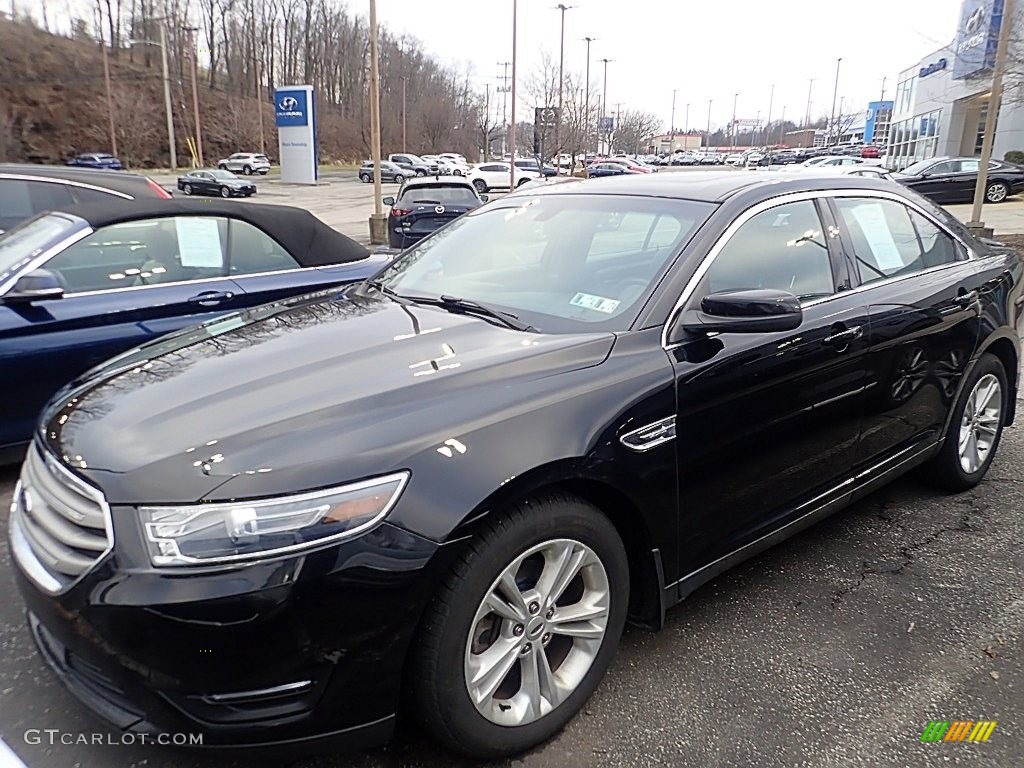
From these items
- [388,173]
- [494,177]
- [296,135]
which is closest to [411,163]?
[388,173]

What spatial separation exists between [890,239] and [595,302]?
5.87 feet

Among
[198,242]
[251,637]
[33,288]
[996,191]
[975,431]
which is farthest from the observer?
[996,191]

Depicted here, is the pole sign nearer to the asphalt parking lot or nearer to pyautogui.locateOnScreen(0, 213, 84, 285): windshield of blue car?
pyautogui.locateOnScreen(0, 213, 84, 285): windshield of blue car

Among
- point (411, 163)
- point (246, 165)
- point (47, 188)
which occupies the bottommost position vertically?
point (47, 188)

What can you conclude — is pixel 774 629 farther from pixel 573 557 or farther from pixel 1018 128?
pixel 1018 128

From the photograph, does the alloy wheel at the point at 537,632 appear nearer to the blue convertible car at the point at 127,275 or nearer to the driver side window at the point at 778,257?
the driver side window at the point at 778,257

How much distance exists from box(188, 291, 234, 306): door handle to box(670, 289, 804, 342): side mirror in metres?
3.08

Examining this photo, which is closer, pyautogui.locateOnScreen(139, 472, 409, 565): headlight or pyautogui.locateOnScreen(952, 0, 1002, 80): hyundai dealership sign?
pyautogui.locateOnScreen(139, 472, 409, 565): headlight

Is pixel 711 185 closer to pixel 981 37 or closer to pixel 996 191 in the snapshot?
pixel 981 37

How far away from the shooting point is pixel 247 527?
1727 millimetres

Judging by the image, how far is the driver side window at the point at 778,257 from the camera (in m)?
2.80

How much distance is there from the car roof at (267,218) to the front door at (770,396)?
3281 millimetres

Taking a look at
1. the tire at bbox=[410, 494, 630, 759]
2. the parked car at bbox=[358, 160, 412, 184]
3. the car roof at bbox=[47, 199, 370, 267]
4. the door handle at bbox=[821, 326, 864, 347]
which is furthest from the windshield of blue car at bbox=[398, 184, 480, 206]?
the parked car at bbox=[358, 160, 412, 184]

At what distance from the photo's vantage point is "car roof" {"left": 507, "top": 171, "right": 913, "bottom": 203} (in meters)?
3.04
